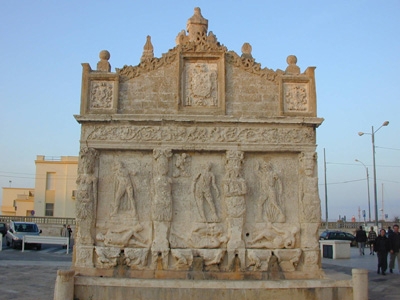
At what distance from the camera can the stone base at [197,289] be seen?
401 inches

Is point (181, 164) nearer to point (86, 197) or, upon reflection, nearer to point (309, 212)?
point (86, 197)

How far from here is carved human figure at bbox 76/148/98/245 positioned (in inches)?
453

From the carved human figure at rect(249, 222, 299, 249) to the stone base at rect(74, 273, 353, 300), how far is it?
51.7 inches

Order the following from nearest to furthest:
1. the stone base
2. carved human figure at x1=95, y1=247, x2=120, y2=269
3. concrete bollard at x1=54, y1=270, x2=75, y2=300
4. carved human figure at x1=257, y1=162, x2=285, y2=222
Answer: concrete bollard at x1=54, y1=270, x2=75, y2=300, the stone base, carved human figure at x1=95, y1=247, x2=120, y2=269, carved human figure at x1=257, y1=162, x2=285, y2=222

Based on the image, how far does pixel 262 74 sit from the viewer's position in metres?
12.5

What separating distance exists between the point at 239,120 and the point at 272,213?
253cm

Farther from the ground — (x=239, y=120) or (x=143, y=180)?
(x=239, y=120)

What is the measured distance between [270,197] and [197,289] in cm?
311

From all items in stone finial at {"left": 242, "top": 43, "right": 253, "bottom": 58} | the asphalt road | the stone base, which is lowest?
the asphalt road

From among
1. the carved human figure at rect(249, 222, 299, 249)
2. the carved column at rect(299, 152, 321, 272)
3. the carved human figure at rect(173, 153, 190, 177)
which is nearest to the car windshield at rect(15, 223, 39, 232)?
the carved human figure at rect(173, 153, 190, 177)

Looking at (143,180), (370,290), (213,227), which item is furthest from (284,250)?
(143,180)

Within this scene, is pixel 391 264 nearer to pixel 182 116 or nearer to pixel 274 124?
pixel 274 124

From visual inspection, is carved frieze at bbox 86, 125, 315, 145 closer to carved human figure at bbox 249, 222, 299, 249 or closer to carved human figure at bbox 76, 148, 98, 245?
carved human figure at bbox 76, 148, 98, 245

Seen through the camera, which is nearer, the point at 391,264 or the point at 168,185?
the point at 168,185
